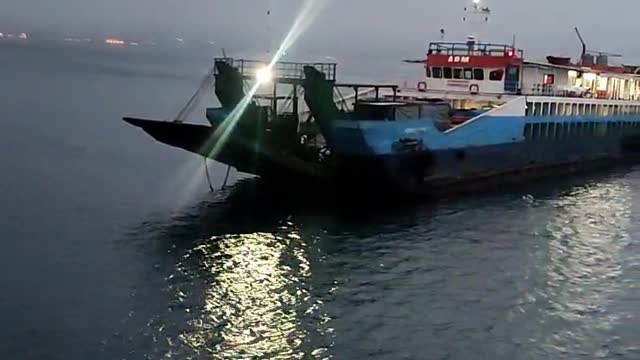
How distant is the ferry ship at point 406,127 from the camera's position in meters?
30.9

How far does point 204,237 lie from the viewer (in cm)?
2697

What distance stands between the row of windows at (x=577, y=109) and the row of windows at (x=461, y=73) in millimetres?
2496

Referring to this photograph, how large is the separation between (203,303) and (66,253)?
6165 mm

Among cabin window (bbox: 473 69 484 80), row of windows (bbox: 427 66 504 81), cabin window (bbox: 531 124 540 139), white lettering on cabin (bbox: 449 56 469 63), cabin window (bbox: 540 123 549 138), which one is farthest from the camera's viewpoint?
white lettering on cabin (bbox: 449 56 469 63)

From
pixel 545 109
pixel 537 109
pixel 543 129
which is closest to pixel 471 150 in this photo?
pixel 537 109

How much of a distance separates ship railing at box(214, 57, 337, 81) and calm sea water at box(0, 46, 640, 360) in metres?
4.95

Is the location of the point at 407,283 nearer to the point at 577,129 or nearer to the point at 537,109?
the point at 537,109

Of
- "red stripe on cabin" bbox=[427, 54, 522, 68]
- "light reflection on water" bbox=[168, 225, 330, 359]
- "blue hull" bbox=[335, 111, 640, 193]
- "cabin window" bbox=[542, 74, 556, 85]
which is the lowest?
"light reflection on water" bbox=[168, 225, 330, 359]

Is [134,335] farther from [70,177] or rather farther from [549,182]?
[549,182]

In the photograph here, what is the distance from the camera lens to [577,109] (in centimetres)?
4528

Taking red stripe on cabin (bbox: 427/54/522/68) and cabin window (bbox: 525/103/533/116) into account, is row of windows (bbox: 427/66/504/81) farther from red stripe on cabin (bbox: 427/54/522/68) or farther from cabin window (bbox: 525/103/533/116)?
cabin window (bbox: 525/103/533/116)

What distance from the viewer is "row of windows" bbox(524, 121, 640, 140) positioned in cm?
4059

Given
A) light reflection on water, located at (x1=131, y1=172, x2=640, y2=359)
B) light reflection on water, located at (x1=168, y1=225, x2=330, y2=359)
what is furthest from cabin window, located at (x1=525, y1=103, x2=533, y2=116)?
light reflection on water, located at (x1=168, y1=225, x2=330, y2=359)

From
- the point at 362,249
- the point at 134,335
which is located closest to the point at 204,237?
the point at 362,249
